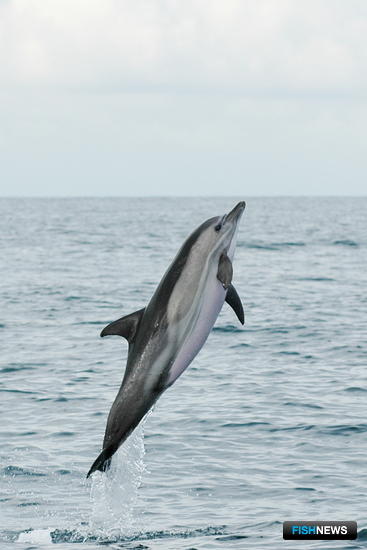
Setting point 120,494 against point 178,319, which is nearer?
point 178,319

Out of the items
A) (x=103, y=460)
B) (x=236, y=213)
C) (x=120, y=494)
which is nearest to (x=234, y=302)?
(x=236, y=213)

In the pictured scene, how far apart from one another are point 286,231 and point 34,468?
236ft

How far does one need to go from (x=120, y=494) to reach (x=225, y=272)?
7.03 metres

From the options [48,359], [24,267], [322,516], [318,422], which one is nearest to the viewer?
[322,516]

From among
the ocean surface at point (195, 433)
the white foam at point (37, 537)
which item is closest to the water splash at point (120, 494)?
the ocean surface at point (195, 433)

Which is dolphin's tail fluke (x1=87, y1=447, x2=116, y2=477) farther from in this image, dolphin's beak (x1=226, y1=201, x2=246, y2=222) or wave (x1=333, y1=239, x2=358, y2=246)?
wave (x1=333, y1=239, x2=358, y2=246)

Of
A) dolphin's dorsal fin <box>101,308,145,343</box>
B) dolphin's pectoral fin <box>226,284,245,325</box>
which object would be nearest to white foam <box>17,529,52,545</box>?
dolphin's dorsal fin <box>101,308,145,343</box>

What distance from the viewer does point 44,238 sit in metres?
77.6

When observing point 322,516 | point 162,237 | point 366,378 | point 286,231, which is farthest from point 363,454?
point 286,231

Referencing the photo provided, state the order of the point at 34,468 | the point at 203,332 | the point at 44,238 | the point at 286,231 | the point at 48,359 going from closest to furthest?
the point at 203,332 → the point at 34,468 → the point at 48,359 → the point at 44,238 → the point at 286,231

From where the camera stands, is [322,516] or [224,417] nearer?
[322,516]

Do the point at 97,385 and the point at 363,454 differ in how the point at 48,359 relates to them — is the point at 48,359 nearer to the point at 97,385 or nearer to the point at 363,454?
the point at 97,385

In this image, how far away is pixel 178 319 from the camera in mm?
8477

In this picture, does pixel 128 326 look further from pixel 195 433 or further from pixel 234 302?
pixel 195 433
